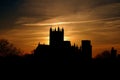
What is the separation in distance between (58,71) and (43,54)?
62876mm

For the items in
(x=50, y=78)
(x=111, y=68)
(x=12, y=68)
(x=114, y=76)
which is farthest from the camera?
(x=111, y=68)

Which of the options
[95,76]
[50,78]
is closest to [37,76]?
[50,78]

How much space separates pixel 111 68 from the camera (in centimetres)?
11000

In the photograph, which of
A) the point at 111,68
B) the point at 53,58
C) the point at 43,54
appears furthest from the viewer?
the point at 43,54

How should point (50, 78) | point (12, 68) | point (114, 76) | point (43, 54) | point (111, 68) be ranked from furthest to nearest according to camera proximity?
1. point (43, 54)
2. point (111, 68)
3. point (12, 68)
4. point (114, 76)
5. point (50, 78)

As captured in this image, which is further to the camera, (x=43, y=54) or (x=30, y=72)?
(x=43, y=54)

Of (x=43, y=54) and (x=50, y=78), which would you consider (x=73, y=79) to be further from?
(x=43, y=54)

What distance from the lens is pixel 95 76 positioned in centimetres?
9550

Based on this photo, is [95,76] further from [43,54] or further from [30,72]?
[43,54]

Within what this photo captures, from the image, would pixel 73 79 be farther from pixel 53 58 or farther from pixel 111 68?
pixel 53 58

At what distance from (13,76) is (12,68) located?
1345cm

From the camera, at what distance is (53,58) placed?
14875cm

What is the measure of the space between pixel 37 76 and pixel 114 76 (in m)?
24.5

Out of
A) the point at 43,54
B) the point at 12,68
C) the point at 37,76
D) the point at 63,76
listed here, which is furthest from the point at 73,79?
the point at 43,54
